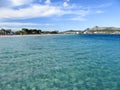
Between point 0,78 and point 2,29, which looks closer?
point 0,78

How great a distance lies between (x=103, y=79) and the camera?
55.1 feet

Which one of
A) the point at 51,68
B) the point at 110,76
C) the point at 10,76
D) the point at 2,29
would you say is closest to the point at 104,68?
the point at 110,76

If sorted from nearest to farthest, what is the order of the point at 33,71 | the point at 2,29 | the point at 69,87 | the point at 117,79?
the point at 69,87 → the point at 117,79 → the point at 33,71 → the point at 2,29

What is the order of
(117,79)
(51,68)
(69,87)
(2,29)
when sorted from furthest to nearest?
(2,29)
(51,68)
(117,79)
(69,87)

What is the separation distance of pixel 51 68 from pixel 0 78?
544 centimetres

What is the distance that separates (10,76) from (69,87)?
17.5ft

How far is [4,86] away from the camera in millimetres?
14758

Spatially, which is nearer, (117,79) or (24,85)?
(24,85)

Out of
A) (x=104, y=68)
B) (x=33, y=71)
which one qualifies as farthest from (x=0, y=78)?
(x=104, y=68)

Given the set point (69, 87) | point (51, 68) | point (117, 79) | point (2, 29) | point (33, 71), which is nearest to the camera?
point (69, 87)

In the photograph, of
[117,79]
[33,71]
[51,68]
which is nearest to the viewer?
[117,79]

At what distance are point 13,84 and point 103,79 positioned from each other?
6425mm

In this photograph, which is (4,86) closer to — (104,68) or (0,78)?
(0,78)

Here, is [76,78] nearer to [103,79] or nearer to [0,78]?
[103,79]
